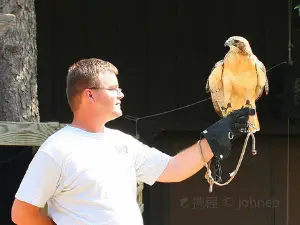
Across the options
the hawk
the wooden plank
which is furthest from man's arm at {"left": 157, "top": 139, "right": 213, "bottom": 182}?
the wooden plank

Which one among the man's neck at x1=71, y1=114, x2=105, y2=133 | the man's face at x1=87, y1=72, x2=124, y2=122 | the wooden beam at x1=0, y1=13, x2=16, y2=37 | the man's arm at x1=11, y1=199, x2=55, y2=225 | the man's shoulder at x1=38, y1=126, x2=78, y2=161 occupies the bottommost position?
the man's arm at x1=11, y1=199, x2=55, y2=225

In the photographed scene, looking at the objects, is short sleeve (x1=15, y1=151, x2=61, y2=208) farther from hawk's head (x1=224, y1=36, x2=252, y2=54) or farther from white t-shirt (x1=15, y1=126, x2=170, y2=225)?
hawk's head (x1=224, y1=36, x2=252, y2=54)

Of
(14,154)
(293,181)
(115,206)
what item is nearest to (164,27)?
(293,181)

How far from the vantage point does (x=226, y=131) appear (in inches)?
93.0

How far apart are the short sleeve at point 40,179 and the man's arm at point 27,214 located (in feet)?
0.09

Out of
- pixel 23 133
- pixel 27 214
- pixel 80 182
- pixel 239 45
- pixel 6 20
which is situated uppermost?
pixel 6 20

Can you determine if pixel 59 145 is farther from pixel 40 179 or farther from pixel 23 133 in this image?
pixel 23 133

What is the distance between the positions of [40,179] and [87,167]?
168 mm

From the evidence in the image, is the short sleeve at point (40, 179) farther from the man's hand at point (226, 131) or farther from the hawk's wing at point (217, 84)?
the hawk's wing at point (217, 84)

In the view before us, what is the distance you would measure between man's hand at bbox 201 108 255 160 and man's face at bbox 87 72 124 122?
42 cm

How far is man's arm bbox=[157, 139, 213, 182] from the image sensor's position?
7.89ft

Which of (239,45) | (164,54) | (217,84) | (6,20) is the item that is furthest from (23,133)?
(164,54)

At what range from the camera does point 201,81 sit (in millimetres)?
5855

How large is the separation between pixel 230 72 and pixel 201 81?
3.39 m
